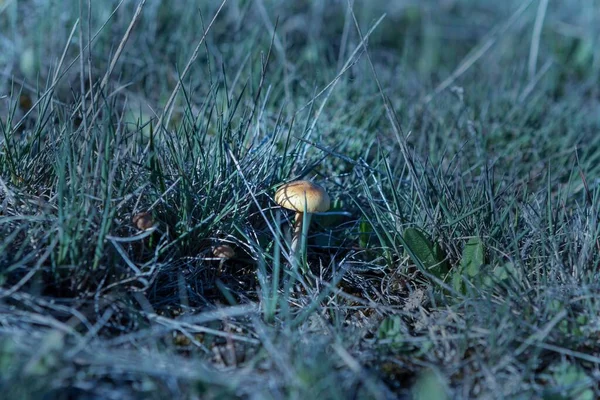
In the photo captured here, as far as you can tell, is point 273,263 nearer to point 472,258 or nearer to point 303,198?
point 303,198

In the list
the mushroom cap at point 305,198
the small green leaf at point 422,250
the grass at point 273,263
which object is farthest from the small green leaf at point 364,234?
the mushroom cap at point 305,198

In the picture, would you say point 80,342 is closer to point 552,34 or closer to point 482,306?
point 482,306

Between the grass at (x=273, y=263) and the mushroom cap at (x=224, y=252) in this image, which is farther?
the mushroom cap at (x=224, y=252)

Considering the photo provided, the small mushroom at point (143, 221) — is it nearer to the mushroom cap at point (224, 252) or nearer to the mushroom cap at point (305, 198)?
the mushroom cap at point (224, 252)

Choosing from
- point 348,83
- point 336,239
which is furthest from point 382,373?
point 348,83

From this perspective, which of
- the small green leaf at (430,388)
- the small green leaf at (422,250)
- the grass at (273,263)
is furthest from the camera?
the small green leaf at (422,250)

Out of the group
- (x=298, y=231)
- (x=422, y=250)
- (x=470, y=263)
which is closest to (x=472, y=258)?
(x=470, y=263)
